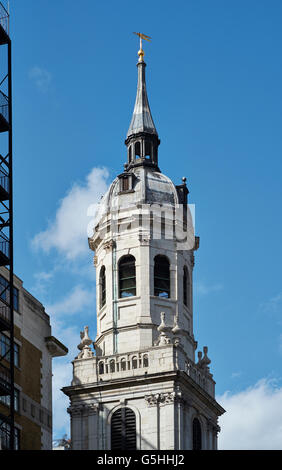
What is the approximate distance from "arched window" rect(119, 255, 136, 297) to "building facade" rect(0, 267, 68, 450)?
54.5 ft

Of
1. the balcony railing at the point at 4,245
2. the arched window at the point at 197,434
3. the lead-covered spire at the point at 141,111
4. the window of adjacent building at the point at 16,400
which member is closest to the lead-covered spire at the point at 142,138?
the lead-covered spire at the point at 141,111

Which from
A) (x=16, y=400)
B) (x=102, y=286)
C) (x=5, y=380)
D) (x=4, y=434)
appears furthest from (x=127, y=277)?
(x=4, y=434)

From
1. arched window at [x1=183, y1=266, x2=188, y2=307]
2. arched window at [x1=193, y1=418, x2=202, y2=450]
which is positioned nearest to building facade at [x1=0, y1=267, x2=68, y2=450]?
arched window at [x1=193, y1=418, x2=202, y2=450]

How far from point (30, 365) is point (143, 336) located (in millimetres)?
18888

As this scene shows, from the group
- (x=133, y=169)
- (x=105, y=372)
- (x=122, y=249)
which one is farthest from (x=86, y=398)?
(x=133, y=169)

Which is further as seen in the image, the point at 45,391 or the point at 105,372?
the point at 105,372

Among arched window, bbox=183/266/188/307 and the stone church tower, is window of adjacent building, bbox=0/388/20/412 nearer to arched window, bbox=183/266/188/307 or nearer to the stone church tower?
the stone church tower

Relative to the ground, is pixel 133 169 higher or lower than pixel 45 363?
higher

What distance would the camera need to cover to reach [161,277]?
100m

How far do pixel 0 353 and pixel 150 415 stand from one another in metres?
20.7

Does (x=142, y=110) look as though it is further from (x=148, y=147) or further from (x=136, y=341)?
(x=136, y=341)

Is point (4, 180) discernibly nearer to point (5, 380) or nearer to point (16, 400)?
point (5, 380)

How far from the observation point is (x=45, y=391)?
3174 inches

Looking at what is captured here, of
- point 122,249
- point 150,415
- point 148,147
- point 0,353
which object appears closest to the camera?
point 0,353
